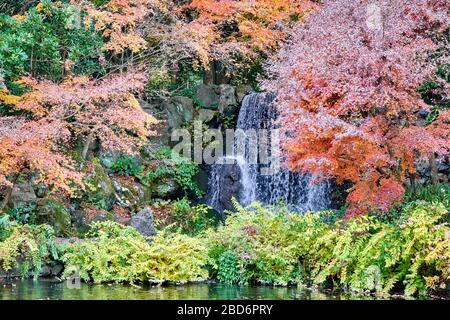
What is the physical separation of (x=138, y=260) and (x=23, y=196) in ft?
16.7

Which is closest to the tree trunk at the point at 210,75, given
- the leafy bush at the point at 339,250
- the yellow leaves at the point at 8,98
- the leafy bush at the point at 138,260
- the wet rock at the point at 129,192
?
the wet rock at the point at 129,192

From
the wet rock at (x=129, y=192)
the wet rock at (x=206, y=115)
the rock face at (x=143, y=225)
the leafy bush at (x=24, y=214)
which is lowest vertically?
the rock face at (x=143, y=225)

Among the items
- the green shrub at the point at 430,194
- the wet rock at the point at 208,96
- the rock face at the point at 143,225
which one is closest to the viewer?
the green shrub at the point at 430,194

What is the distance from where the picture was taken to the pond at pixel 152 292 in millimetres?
9773

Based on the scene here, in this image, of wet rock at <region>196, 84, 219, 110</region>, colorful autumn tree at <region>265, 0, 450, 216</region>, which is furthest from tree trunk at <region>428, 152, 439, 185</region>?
wet rock at <region>196, 84, 219, 110</region>

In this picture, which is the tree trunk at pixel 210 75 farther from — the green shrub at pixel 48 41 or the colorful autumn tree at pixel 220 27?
the green shrub at pixel 48 41

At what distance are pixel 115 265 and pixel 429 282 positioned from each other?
5535 mm

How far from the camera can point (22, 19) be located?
1516 cm

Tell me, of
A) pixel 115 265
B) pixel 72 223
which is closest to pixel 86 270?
pixel 115 265

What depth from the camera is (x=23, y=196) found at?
1545 cm

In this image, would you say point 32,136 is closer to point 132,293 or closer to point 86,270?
point 86,270

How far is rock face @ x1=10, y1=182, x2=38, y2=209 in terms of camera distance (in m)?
15.2

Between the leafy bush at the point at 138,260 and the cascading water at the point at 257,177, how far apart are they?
6725mm

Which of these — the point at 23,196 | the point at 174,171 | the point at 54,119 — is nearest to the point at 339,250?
the point at 54,119
